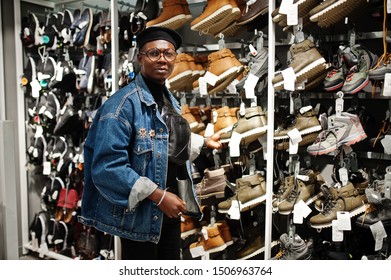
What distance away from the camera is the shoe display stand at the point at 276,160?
5.22ft

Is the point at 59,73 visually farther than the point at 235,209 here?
Yes

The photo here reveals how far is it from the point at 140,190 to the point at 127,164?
84mm

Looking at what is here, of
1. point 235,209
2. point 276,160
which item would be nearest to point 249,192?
point 235,209

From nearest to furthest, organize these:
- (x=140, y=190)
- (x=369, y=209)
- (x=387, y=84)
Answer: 1. (x=140, y=190)
2. (x=387, y=84)
3. (x=369, y=209)

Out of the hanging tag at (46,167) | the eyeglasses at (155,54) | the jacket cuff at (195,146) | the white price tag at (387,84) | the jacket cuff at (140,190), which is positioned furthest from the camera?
the hanging tag at (46,167)

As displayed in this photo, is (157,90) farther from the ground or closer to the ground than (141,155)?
farther from the ground

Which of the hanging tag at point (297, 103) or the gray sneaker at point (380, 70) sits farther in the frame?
the hanging tag at point (297, 103)

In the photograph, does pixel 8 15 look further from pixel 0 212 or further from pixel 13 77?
pixel 0 212

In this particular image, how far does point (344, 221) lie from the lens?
4.91 feet

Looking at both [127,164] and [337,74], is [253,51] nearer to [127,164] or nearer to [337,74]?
[337,74]

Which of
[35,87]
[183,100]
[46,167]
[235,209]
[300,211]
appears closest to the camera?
[300,211]

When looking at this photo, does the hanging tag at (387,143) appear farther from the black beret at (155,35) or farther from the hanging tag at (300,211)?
the black beret at (155,35)

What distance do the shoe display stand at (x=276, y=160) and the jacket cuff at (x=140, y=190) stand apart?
0.63 m

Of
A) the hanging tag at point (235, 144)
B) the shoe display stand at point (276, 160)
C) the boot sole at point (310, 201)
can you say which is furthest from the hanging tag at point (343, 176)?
the hanging tag at point (235, 144)
